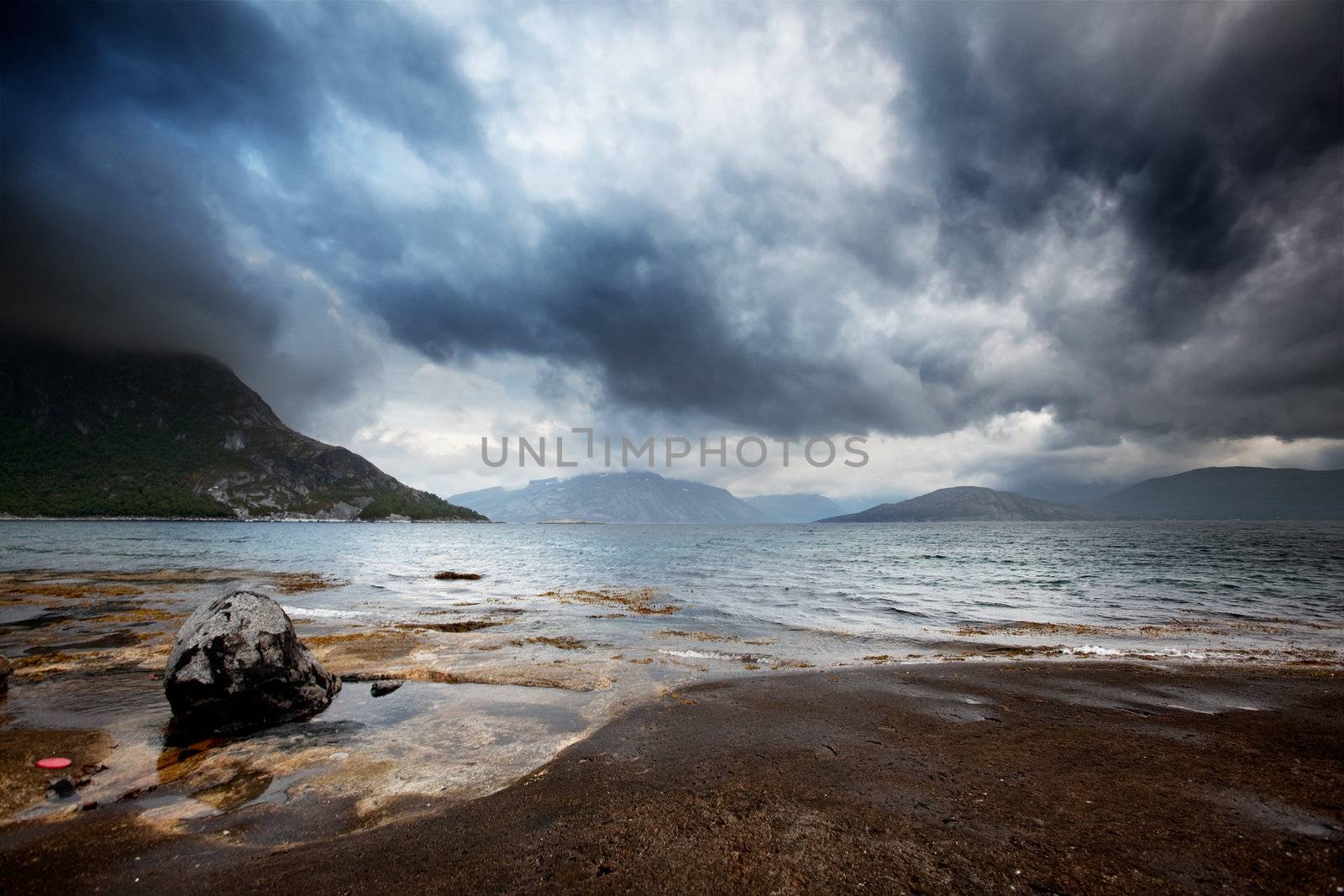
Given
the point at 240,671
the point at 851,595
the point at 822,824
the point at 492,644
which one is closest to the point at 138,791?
the point at 240,671

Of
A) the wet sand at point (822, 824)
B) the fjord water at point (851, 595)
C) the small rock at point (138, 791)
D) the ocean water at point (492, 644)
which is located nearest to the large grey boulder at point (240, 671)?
the ocean water at point (492, 644)

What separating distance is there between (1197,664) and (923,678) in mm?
8361

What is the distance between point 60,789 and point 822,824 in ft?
30.8

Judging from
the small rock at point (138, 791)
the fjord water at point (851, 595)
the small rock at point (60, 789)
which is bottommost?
the fjord water at point (851, 595)

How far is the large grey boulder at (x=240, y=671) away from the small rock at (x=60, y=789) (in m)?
2.58

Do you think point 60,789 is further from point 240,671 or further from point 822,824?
point 822,824

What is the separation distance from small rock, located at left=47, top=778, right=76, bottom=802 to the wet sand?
0.78 m

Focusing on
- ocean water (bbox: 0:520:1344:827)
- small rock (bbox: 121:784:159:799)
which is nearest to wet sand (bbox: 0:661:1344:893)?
small rock (bbox: 121:784:159:799)

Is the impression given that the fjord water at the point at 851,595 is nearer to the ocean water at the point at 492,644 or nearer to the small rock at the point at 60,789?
the ocean water at the point at 492,644

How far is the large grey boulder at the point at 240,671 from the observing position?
30.8 feet

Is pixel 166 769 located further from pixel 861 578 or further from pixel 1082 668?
pixel 861 578

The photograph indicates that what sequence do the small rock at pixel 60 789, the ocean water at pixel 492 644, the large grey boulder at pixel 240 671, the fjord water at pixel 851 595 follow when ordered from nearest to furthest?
the small rock at pixel 60 789, the ocean water at pixel 492 644, the large grey boulder at pixel 240 671, the fjord water at pixel 851 595

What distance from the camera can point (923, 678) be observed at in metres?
12.8

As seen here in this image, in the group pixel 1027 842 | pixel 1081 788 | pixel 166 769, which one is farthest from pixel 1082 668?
pixel 166 769
